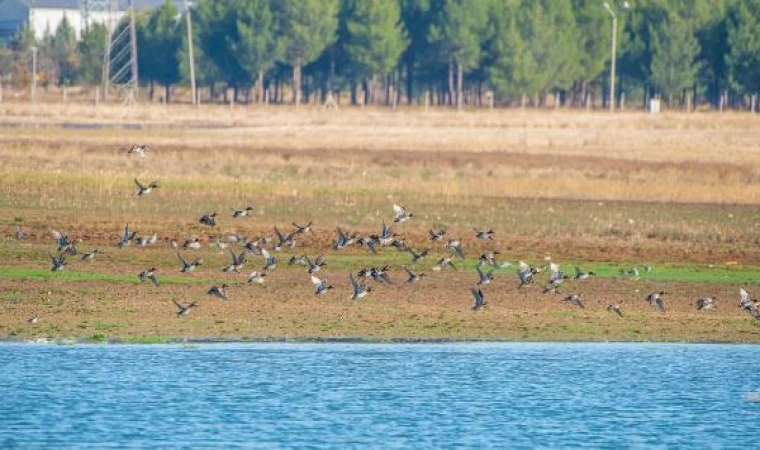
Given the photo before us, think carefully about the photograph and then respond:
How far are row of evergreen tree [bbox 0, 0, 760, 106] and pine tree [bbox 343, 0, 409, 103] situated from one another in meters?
0.11

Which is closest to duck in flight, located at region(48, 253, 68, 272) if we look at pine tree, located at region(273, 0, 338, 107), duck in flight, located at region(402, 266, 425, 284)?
duck in flight, located at region(402, 266, 425, 284)

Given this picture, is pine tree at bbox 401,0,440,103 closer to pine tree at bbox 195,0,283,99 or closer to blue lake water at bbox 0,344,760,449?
pine tree at bbox 195,0,283,99

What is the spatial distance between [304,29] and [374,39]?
218 inches

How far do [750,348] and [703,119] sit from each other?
6785cm

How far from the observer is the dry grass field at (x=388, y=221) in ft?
86.1

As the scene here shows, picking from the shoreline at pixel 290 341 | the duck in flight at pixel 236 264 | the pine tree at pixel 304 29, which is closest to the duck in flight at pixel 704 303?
the shoreline at pixel 290 341

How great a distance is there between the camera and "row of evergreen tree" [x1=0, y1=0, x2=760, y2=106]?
128m

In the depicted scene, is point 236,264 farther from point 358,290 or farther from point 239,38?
point 239,38

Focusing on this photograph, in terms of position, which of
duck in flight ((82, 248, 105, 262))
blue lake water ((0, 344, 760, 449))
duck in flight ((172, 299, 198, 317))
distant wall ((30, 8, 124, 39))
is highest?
distant wall ((30, 8, 124, 39))

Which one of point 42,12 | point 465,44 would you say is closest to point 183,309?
point 465,44

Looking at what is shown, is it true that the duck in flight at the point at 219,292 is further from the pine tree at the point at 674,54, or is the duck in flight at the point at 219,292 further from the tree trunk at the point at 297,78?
the tree trunk at the point at 297,78

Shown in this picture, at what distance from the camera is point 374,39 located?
130500mm

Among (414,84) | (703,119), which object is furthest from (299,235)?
(414,84)

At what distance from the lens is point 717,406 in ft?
69.0
